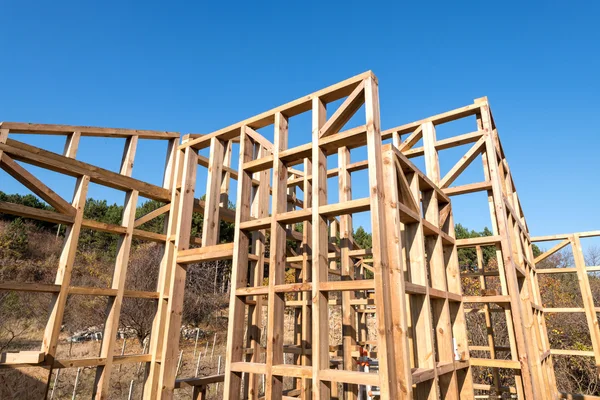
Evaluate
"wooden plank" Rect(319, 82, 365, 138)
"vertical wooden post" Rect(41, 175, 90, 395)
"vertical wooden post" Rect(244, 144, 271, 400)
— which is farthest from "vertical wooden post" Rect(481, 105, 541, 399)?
"vertical wooden post" Rect(41, 175, 90, 395)

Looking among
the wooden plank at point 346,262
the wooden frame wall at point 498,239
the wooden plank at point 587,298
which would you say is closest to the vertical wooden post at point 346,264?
the wooden plank at point 346,262

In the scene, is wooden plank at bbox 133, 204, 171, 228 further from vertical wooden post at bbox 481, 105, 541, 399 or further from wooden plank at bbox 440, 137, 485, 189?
vertical wooden post at bbox 481, 105, 541, 399

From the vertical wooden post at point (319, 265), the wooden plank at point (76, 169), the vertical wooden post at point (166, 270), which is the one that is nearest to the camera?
the vertical wooden post at point (319, 265)

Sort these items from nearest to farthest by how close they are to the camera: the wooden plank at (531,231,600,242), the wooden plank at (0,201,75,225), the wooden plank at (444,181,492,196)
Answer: the wooden plank at (0,201,75,225) → the wooden plank at (444,181,492,196) → the wooden plank at (531,231,600,242)

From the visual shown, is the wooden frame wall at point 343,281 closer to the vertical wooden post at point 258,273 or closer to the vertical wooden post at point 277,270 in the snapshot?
the vertical wooden post at point 277,270

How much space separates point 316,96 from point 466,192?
3.19 meters

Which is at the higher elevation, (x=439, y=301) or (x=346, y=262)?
(x=346, y=262)

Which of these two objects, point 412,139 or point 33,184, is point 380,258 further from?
point 33,184

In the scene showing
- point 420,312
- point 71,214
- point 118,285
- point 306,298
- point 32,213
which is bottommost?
point 420,312

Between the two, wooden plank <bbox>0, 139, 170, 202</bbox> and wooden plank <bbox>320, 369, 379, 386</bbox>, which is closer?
wooden plank <bbox>320, 369, 379, 386</bbox>

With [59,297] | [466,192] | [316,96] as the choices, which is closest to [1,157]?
[59,297]

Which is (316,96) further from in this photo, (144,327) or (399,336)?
(144,327)

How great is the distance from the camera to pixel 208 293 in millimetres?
24828

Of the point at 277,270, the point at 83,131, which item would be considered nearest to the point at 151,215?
the point at 83,131
